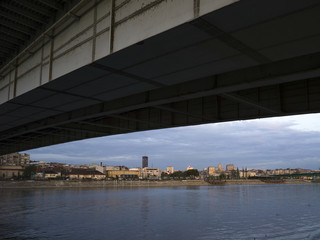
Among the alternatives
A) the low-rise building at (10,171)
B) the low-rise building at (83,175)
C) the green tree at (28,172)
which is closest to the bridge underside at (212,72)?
the green tree at (28,172)

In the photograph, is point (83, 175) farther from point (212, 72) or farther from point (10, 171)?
point (212, 72)

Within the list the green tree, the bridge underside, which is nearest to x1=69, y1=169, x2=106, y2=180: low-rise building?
the green tree

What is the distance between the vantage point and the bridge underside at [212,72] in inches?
263

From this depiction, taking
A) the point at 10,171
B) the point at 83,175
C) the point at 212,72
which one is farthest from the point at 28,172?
the point at 212,72

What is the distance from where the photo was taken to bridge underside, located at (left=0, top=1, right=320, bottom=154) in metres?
6.67

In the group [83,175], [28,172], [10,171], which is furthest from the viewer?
[83,175]

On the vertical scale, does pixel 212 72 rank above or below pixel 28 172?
above

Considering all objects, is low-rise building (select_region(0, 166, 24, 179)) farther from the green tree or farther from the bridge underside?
the bridge underside

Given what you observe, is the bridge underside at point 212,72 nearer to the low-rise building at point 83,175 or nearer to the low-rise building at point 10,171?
the low-rise building at point 10,171

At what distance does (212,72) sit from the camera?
1016cm

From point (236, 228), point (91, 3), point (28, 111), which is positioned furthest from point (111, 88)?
point (236, 228)

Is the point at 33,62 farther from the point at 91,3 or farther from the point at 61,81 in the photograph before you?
the point at 91,3

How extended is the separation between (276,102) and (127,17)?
32.0 feet

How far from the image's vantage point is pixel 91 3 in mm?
10234
